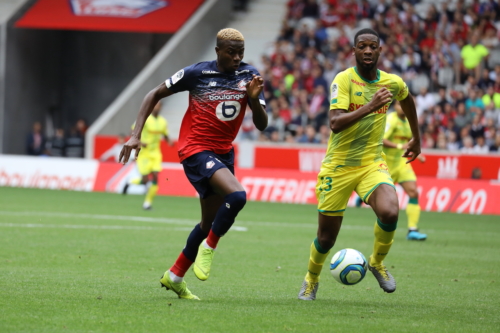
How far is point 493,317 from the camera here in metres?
7.00

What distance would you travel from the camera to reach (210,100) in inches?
301

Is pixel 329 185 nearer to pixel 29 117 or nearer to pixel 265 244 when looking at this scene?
pixel 265 244

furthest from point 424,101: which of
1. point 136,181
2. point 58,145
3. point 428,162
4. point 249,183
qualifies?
point 58,145

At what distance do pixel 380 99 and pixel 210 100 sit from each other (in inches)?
62.0

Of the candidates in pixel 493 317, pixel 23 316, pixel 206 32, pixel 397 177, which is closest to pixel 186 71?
pixel 23 316

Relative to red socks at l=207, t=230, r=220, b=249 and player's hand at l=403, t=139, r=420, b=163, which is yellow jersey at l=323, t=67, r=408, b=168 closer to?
player's hand at l=403, t=139, r=420, b=163

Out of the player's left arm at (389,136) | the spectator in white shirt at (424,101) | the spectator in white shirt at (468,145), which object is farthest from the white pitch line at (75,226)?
the spectator in white shirt at (424,101)

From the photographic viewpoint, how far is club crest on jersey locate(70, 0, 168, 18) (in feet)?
108

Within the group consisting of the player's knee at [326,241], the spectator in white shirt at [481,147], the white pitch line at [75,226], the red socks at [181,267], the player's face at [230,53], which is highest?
the player's face at [230,53]

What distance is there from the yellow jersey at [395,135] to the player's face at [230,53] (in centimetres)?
730

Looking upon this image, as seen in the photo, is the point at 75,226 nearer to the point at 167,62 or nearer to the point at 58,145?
the point at 167,62

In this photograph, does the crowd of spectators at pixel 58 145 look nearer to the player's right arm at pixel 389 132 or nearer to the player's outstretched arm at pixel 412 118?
the player's right arm at pixel 389 132

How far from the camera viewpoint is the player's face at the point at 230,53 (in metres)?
7.41

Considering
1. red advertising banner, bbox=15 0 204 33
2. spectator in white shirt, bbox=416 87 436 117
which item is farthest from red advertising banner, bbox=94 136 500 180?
red advertising banner, bbox=15 0 204 33
